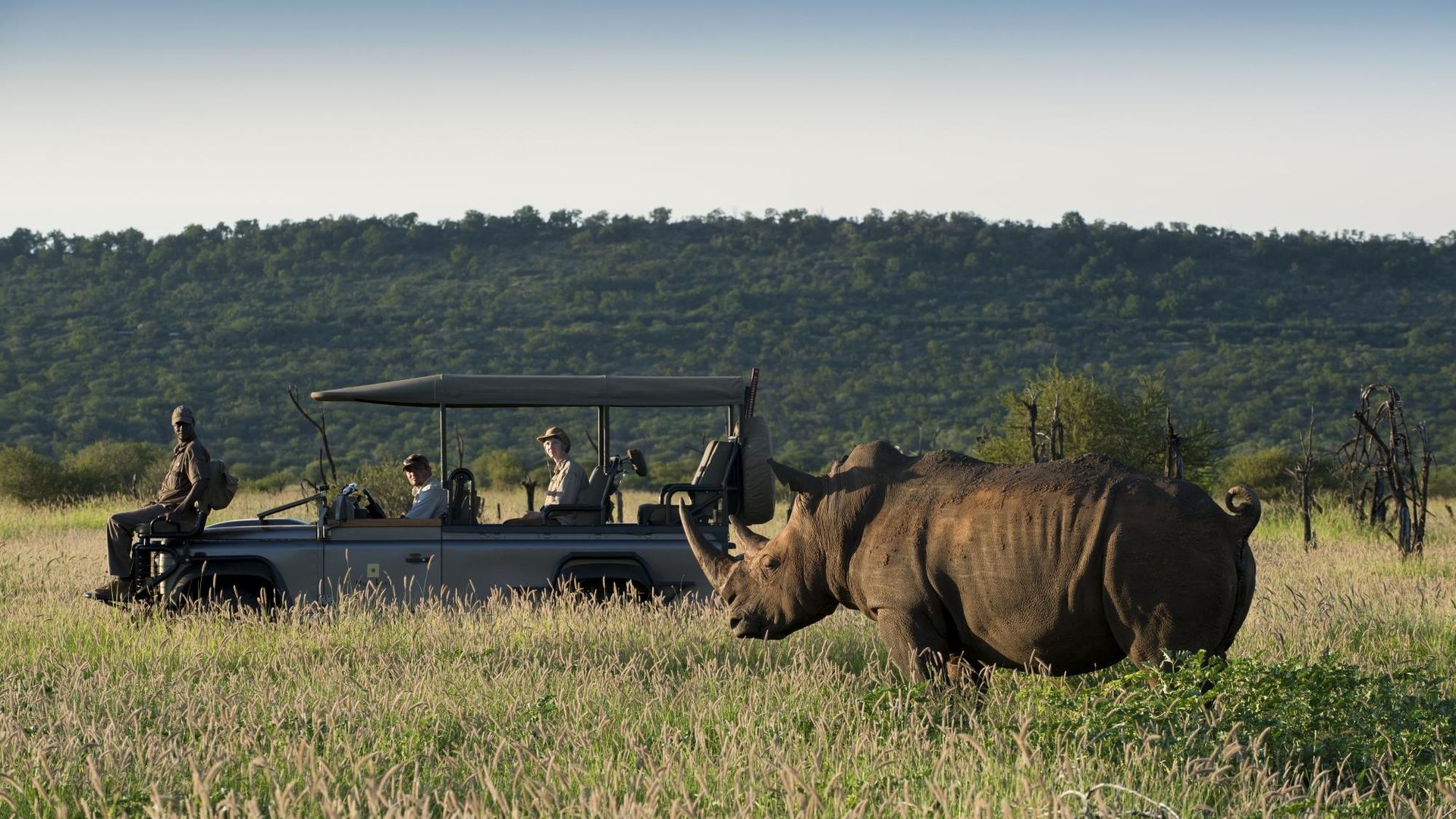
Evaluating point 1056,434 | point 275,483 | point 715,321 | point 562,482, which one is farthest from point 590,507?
point 715,321

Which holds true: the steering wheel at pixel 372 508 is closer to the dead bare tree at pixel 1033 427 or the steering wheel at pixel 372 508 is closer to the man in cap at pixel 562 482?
the man in cap at pixel 562 482

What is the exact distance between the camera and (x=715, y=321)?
63.5m

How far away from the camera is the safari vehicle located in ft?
34.9

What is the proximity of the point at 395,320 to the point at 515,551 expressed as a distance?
52.9m

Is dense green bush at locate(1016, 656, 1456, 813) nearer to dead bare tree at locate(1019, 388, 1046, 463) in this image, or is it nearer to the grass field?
the grass field

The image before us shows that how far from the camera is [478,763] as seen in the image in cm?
589

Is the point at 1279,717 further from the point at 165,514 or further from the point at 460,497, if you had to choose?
the point at 165,514

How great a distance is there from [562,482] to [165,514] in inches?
112

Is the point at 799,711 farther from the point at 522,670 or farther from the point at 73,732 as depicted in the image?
the point at 73,732

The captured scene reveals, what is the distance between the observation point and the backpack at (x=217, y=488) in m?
10.9

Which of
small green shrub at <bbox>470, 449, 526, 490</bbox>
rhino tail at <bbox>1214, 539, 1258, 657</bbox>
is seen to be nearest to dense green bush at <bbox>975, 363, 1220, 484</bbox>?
small green shrub at <bbox>470, 449, 526, 490</bbox>

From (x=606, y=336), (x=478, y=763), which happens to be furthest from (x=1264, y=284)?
(x=478, y=763)

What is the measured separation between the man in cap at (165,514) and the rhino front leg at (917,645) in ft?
19.0

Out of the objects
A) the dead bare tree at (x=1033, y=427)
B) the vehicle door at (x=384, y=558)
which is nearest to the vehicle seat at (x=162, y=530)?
the vehicle door at (x=384, y=558)
